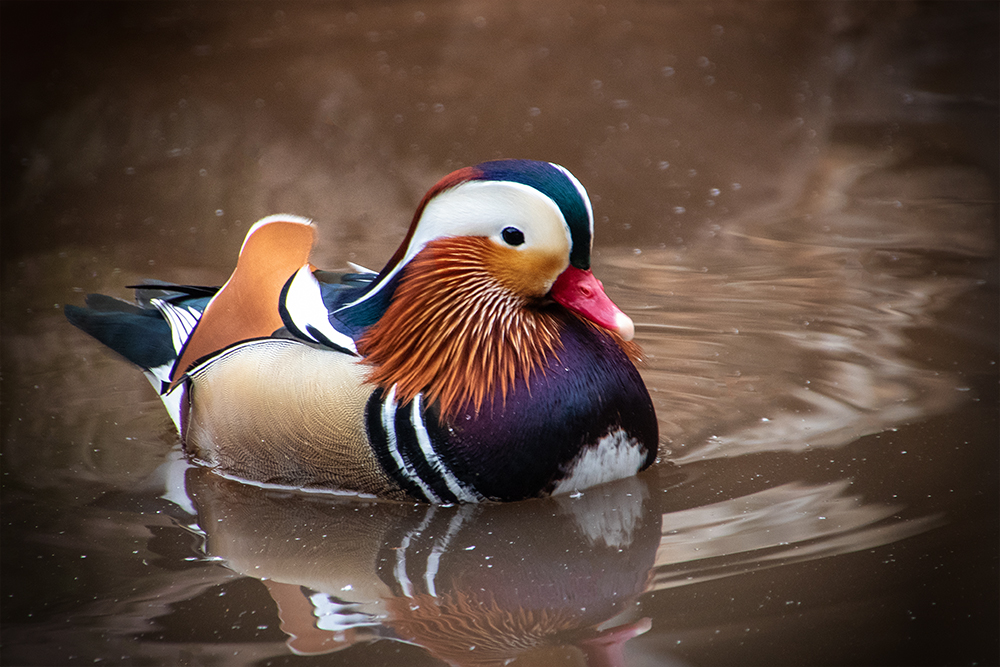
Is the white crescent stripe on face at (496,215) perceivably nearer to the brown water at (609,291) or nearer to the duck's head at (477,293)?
the duck's head at (477,293)

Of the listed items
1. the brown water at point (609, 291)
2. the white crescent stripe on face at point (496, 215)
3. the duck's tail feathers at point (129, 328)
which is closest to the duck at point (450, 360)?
the white crescent stripe on face at point (496, 215)

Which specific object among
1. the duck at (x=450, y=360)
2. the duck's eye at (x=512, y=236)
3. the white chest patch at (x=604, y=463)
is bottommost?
the white chest patch at (x=604, y=463)

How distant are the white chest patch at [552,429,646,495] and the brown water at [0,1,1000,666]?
7 centimetres

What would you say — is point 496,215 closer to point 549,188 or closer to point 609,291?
point 549,188

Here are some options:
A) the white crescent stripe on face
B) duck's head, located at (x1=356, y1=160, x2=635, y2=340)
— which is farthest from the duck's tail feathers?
the white crescent stripe on face

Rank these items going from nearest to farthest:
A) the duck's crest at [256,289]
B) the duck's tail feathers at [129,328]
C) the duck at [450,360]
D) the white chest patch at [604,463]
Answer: the duck at [450,360], the white chest patch at [604,463], the duck's crest at [256,289], the duck's tail feathers at [129,328]

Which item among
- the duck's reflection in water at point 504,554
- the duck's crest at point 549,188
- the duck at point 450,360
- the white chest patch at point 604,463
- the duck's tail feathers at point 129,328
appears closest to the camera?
the duck's reflection in water at point 504,554

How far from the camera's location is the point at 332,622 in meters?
2.58

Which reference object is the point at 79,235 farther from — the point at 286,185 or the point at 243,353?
the point at 243,353

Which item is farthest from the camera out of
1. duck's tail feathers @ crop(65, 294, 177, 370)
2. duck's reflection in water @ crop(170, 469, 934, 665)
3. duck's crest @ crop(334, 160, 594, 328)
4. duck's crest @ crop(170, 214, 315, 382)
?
duck's tail feathers @ crop(65, 294, 177, 370)

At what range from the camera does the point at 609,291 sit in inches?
177

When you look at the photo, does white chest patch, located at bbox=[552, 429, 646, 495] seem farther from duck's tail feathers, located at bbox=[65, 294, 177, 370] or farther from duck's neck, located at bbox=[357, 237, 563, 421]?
duck's tail feathers, located at bbox=[65, 294, 177, 370]

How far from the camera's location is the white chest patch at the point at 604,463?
117 inches

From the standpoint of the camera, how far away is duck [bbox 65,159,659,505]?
9.28ft
